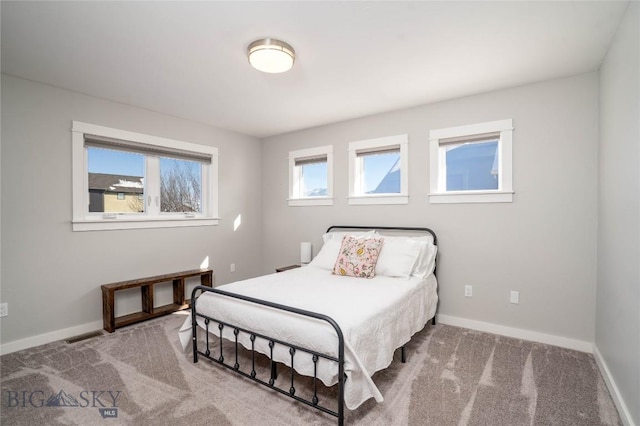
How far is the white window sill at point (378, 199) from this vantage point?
3766mm

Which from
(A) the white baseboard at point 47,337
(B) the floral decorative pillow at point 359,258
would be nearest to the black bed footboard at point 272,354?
(B) the floral decorative pillow at point 359,258

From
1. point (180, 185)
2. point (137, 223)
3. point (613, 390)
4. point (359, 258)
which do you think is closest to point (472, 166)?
point (359, 258)

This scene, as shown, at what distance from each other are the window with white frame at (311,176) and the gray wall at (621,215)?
2.89m

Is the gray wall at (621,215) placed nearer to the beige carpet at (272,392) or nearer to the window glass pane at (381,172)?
the beige carpet at (272,392)

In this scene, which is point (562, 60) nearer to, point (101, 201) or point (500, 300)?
point (500, 300)

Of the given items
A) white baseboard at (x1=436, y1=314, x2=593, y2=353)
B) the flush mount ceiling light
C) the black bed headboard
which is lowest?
white baseboard at (x1=436, y1=314, x2=593, y2=353)

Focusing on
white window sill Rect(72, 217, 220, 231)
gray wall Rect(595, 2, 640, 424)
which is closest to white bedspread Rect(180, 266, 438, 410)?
gray wall Rect(595, 2, 640, 424)

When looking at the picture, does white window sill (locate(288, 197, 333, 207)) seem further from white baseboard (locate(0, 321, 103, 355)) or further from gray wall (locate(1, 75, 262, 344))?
white baseboard (locate(0, 321, 103, 355))

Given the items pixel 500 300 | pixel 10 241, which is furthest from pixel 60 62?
pixel 500 300

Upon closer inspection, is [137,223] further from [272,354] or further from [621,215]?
[621,215]

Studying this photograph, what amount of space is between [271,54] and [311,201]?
255cm

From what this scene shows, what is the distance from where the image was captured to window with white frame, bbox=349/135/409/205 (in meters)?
3.77

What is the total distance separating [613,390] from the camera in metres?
2.06

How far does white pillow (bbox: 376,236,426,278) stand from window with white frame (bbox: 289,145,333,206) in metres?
1.35
